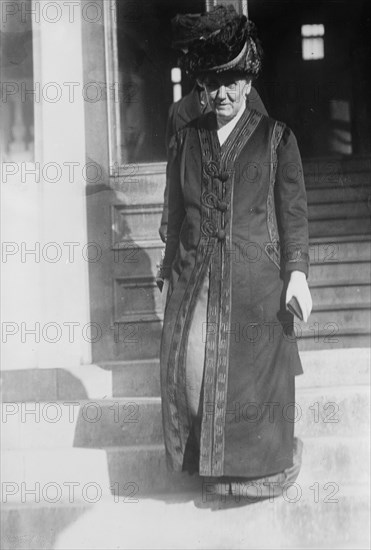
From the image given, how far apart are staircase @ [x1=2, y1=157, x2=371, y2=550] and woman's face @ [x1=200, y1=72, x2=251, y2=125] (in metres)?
1.21

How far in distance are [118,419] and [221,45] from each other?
5.23 ft

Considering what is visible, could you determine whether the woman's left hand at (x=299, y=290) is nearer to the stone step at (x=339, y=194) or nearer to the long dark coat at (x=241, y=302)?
the long dark coat at (x=241, y=302)

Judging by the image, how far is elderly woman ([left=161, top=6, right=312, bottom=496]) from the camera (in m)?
3.06

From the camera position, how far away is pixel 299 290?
3.06m

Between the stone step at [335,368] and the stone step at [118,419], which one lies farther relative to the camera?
the stone step at [335,368]

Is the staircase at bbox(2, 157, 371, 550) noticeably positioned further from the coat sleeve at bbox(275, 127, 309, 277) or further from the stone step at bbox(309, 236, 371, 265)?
the coat sleeve at bbox(275, 127, 309, 277)

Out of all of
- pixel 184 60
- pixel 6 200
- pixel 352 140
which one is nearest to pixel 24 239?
pixel 6 200

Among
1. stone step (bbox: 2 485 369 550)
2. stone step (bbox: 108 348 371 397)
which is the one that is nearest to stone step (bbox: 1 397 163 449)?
stone step (bbox: 108 348 371 397)

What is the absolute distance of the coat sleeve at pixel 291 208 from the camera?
309 cm

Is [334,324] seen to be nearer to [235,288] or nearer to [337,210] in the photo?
[337,210]

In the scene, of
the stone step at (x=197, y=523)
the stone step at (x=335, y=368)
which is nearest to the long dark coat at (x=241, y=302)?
the stone step at (x=197, y=523)

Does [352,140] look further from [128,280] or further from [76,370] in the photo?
[76,370]

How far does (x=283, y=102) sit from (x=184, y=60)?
3.76ft

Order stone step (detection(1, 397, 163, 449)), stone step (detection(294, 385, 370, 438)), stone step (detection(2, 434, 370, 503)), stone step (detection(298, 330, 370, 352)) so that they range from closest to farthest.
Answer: stone step (detection(2, 434, 370, 503))
stone step (detection(294, 385, 370, 438))
stone step (detection(1, 397, 163, 449))
stone step (detection(298, 330, 370, 352))
